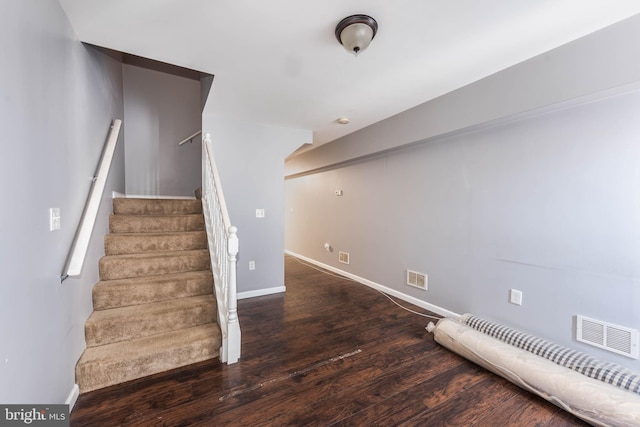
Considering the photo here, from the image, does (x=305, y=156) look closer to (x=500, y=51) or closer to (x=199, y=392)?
(x=500, y=51)

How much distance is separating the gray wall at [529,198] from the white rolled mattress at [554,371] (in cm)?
31

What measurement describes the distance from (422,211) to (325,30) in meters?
2.34

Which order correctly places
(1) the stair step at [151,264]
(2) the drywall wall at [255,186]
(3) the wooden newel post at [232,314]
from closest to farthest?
1. (3) the wooden newel post at [232,314]
2. (1) the stair step at [151,264]
3. (2) the drywall wall at [255,186]

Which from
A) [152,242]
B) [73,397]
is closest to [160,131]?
[152,242]

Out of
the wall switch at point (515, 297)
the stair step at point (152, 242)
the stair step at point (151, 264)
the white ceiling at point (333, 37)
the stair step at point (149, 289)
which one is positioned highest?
the white ceiling at point (333, 37)

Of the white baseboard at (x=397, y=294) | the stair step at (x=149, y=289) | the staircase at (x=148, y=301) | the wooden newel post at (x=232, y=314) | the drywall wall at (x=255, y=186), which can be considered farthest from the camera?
the drywall wall at (x=255, y=186)

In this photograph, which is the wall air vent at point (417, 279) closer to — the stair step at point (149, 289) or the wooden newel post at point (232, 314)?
the wooden newel post at point (232, 314)

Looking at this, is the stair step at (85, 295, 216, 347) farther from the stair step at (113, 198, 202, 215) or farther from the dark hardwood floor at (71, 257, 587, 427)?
the stair step at (113, 198, 202, 215)

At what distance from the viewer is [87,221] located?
5.98 ft

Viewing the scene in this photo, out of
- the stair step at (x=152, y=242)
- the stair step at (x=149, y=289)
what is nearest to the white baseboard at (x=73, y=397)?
the stair step at (x=149, y=289)

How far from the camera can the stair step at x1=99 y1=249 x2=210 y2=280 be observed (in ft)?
7.84

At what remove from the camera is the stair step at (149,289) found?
87.0 inches

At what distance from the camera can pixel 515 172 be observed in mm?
2455

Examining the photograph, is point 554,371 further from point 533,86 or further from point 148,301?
point 148,301
